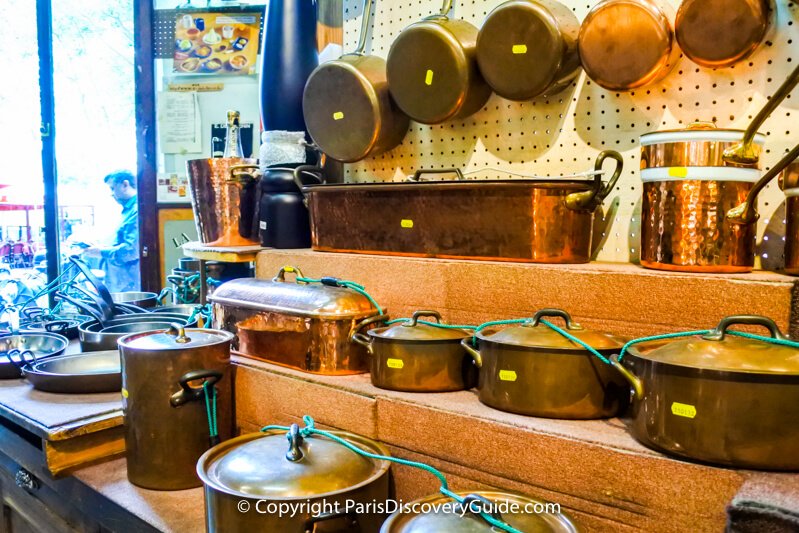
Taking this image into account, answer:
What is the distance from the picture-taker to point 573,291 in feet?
5.09

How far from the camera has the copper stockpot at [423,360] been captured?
154cm

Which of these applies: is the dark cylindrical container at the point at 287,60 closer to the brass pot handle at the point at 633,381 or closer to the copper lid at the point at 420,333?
the copper lid at the point at 420,333

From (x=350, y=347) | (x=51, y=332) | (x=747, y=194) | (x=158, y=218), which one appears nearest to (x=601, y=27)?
(x=747, y=194)

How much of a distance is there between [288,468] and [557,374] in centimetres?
58

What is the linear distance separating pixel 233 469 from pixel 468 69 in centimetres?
132

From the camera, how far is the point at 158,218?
396cm

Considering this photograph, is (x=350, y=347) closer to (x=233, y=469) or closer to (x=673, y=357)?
(x=233, y=469)

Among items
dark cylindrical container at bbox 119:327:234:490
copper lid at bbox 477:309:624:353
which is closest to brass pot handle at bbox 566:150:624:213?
copper lid at bbox 477:309:624:353

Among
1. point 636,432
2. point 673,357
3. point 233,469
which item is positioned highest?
point 673,357

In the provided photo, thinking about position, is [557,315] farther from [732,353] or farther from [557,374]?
[732,353]

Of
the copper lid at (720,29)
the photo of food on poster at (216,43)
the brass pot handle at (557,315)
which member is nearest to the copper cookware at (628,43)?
the copper lid at (720,29)

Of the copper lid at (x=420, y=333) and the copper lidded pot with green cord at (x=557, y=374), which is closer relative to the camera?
the copper lidded pot with green cord at (x=557, y=374)

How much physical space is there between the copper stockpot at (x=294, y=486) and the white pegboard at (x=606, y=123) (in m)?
1.01

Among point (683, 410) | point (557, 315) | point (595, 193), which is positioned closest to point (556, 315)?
point (557, 315)
